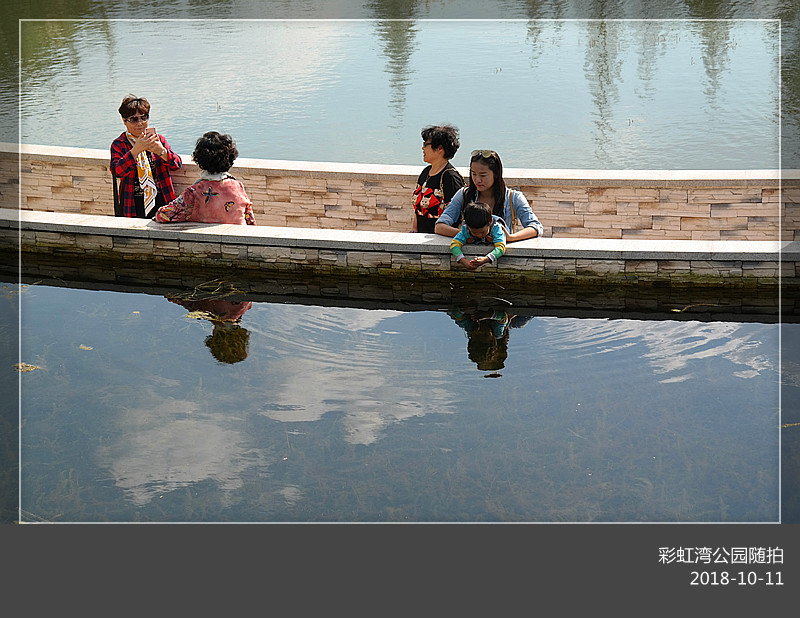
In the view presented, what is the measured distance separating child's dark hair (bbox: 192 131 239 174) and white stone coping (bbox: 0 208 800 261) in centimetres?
45

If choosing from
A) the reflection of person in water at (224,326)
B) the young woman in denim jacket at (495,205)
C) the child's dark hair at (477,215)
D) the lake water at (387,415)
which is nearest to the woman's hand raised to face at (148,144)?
the lake water at (387,415)

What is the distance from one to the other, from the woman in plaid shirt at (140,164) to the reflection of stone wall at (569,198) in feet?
1.31

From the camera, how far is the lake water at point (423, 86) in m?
14.0

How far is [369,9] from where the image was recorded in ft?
106

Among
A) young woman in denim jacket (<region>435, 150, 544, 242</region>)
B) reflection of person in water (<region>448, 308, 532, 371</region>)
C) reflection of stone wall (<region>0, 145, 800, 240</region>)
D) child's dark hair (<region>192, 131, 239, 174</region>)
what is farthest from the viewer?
reflection of stone wall (<region>0, 145, 800, 240</region>)

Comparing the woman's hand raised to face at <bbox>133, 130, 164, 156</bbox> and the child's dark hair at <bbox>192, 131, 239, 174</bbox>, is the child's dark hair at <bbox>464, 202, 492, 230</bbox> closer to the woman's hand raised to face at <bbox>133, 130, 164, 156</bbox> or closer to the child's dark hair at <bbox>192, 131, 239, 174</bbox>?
the child's dark hair at <bbox>192, 131, 239, 174</bbox>

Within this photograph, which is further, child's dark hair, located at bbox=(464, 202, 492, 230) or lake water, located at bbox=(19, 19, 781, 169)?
lake water, located at bbox=(19, 19, 781, 169)

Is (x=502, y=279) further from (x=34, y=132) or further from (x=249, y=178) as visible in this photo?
(x=34, y=132)

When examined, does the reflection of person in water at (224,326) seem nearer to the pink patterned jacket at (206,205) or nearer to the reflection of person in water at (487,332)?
the pink patterned jacket at (206,205)

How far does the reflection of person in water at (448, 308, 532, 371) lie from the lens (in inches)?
213

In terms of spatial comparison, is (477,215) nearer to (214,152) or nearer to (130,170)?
(214,152)

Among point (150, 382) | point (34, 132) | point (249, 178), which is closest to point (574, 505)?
point (150, 382)

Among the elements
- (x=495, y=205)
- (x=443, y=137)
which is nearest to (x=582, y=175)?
(x=495, y=205)

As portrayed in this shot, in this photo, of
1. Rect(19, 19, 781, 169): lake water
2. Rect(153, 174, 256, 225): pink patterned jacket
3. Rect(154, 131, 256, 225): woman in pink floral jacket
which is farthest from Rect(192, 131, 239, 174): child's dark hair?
Rect(19, 19, 781, 169): lake water
